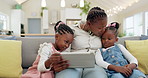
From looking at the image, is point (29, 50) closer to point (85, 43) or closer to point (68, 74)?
point (85, 43)

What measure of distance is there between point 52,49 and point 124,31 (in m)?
7.68

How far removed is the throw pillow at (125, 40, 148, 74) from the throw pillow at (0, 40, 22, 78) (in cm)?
124

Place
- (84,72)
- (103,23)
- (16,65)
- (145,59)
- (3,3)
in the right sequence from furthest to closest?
(3,3)
(145,59)
(16,65)
(103,23)
(84,72)

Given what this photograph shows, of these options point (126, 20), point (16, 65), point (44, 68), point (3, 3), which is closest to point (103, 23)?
point (44, 68)

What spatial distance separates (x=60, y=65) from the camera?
1.16m

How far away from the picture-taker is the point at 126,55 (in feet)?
4.95

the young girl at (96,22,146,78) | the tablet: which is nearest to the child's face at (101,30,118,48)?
the young girl at (96,22,146,78)

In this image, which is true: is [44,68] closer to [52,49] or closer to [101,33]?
[52,49]

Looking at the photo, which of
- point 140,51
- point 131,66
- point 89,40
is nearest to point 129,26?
point 140,51

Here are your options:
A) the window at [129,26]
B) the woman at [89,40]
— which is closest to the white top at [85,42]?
the woman at [89,40]

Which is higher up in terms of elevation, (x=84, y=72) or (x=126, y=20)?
(x=126, y=20)

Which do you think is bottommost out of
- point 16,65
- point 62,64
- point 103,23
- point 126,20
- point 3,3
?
point 16,65

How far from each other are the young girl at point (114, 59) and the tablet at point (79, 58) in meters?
0.22

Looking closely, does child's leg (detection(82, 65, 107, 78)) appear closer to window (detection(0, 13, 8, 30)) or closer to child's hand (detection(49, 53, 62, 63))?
child's hand (detection(49, 53, 62, 63))
